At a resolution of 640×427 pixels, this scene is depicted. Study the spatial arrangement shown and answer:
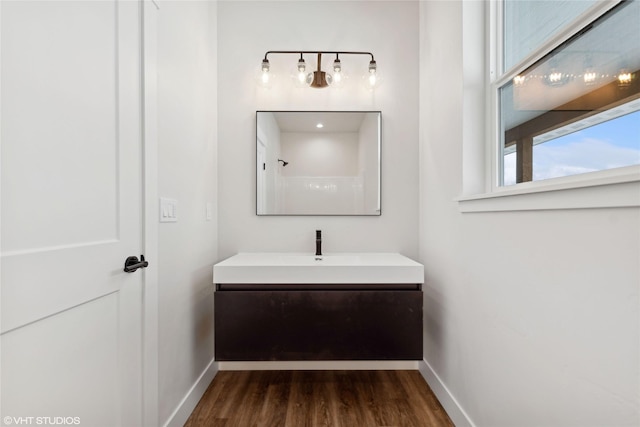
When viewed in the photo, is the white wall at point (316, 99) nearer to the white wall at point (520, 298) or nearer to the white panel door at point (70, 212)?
the white wall at point (520, 298)

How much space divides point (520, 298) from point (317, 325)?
93cm

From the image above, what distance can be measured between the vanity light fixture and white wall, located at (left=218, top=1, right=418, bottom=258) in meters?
0.05

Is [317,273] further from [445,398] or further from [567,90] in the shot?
[567,90]

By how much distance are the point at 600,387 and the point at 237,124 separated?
214cm

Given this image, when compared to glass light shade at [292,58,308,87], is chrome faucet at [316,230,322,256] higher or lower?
lower

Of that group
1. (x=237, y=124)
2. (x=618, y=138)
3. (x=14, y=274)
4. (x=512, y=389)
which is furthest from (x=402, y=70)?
(x=14, y=274)

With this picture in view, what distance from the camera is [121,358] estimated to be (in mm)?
1073

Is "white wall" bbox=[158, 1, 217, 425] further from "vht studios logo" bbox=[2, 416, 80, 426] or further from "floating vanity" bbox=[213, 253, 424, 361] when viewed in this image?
"vht studios logo" bbox=[2, 416, 80, 426]

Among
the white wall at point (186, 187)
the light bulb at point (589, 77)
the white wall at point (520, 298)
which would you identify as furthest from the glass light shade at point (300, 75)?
the light bulb at point (589, 77)

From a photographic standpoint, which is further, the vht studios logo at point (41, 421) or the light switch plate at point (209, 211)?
the light switch plate at point (209, 211)

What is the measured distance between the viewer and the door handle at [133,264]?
107cm

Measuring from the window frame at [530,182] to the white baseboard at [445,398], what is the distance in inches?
38.6

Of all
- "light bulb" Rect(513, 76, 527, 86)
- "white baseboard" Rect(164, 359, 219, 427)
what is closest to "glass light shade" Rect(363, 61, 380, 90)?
"light bulb" Rect(513, 76, 527, 86)

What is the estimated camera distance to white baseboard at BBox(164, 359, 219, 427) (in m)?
1.45
